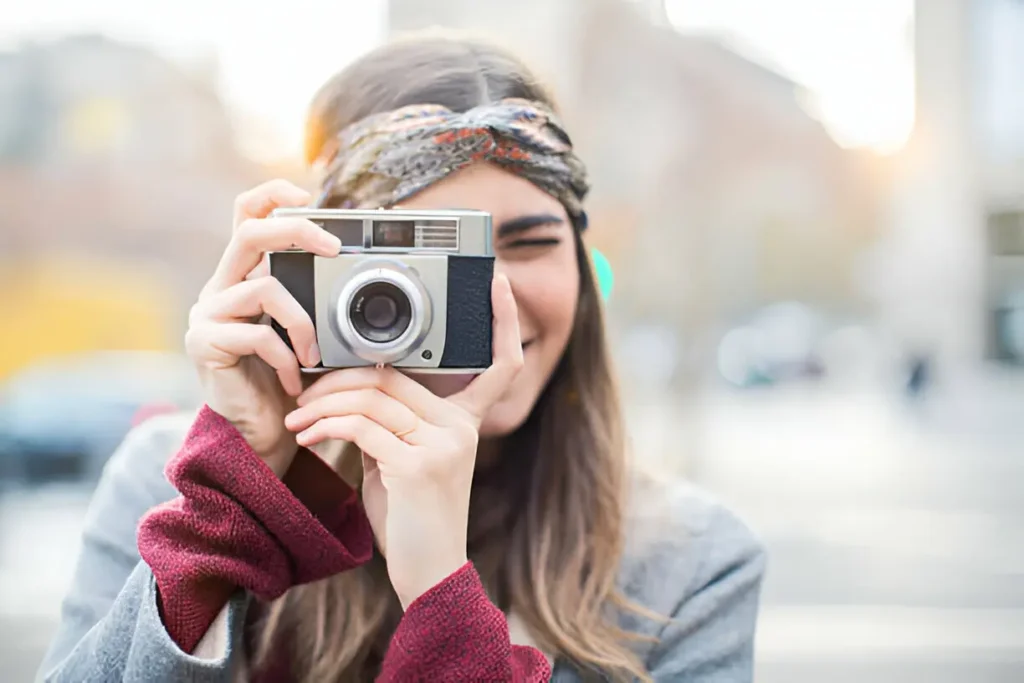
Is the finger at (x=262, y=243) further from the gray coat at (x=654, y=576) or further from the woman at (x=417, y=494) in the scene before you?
the gray coat at (x=654, y=576)

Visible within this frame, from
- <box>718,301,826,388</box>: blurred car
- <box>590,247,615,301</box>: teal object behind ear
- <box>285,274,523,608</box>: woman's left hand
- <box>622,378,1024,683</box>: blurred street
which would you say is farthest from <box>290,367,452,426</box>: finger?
<box>718,301,826,388</box>: blurred car

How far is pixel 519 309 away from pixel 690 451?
14.3ft

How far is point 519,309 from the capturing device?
750 mm

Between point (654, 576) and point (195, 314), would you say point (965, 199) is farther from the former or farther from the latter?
point (195, 314)

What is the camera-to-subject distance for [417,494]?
2.07 feet

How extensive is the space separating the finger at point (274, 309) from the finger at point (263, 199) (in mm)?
73

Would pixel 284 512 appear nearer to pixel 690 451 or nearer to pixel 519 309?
pixel 519 309

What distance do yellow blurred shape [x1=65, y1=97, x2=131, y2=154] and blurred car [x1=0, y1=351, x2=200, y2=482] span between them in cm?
115

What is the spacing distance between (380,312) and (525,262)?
16 centimetres

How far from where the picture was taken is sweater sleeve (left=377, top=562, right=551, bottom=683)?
0.60 m

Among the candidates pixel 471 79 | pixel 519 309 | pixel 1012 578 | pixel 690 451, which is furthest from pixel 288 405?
pixel 690 451

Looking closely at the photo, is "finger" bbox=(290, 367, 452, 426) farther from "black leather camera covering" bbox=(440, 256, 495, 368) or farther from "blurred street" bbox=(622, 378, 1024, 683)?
"blurred street" bbox=(622, 378, 1024, 683)

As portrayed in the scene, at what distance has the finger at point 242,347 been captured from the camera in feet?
2.14

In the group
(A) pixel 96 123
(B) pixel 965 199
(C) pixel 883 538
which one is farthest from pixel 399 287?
(B) pixel 965 199
